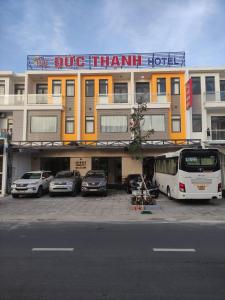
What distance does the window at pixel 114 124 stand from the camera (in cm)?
2847

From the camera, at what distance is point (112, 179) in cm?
3019

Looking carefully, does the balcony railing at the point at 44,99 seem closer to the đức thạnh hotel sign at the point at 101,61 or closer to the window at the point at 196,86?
the đức thạnh hotel sign at the point at 101,61

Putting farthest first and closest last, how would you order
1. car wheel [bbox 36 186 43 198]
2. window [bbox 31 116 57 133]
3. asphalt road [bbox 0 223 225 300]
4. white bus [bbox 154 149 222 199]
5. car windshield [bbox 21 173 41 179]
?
window [bbox 31 116 57 133], car windshield [bbox 21 173 41 179], car wheel [bbox 36 186 43 198], white bus [bbox 154 149 222 199], asphalt road [bbox 0 223 225 300]

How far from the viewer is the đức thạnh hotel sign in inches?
1183

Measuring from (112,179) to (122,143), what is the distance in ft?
18.2

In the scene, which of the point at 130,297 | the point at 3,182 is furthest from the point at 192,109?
the point at 130,297

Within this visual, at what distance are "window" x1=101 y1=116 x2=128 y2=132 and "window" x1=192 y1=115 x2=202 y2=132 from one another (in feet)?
21.4

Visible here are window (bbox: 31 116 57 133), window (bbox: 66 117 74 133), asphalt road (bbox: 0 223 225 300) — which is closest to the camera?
asphalt road (bbox: 0 223 225 300)

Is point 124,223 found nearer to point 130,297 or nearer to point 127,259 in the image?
point 127,259

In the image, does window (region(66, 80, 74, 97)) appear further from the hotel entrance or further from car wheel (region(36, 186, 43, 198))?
car wheel (region(36, 186, 43, 198))

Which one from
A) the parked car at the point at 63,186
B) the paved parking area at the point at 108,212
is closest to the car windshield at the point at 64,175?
the parked car at the point at 63,186

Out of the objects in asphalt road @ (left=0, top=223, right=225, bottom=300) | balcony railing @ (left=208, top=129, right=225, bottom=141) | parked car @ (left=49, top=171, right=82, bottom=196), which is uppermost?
balcony railing @ (left=208, top=129, right=225, bottom=141)

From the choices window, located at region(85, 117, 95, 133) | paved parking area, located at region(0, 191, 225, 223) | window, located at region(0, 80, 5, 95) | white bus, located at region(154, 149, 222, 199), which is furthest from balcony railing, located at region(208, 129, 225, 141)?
window, located at region(0, 80, 5, 95)

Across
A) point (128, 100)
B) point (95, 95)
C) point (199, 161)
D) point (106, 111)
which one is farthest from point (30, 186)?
point (128, 100)
